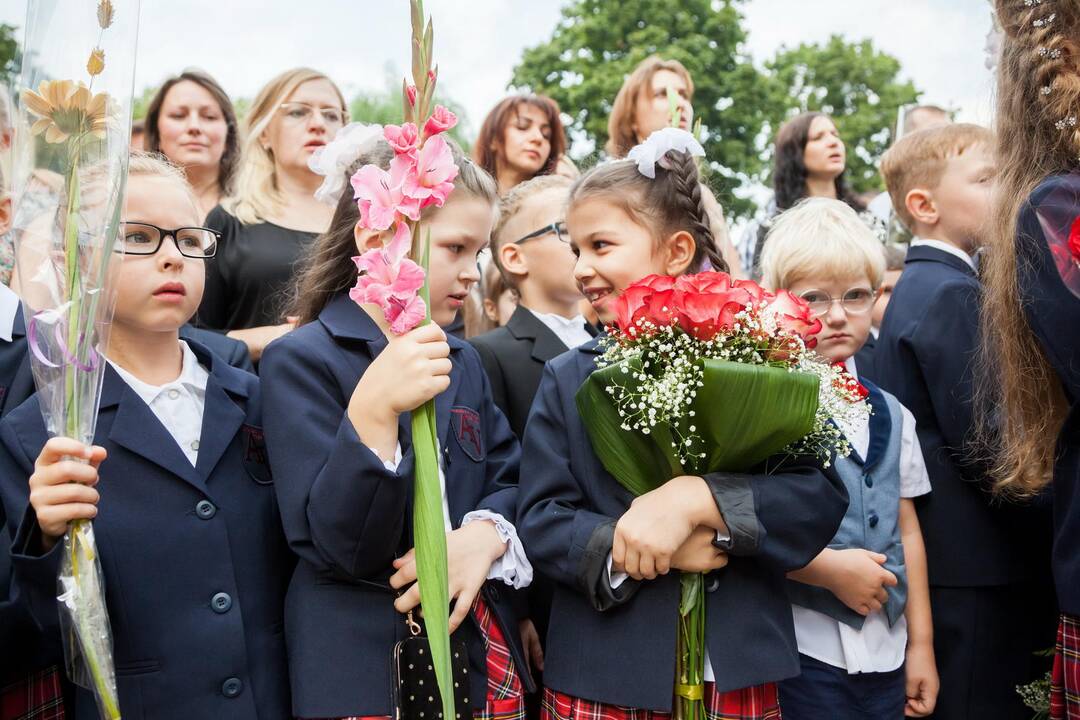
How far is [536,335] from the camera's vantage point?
394cm

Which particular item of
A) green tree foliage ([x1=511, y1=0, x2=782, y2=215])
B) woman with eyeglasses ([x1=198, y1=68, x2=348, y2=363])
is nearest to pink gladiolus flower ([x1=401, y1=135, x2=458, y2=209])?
woman with eyeglasses ([x1=198, y1=68, x2=348, y2=363])

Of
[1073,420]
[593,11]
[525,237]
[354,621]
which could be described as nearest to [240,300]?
[525,237]

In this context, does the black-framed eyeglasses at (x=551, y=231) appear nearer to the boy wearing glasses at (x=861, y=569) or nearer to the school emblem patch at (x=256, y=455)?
the boy wearing glasses at (x=861, y=569)

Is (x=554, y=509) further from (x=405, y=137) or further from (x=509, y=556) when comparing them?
(x=405, y=137)

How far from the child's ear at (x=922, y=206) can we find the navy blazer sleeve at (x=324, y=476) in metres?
2.61

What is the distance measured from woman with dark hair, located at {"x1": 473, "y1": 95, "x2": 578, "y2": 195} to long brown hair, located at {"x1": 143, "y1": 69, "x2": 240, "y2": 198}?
1234 millimetres

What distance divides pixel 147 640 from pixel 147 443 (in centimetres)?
46

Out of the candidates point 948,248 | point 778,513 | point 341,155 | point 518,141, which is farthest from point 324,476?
point 518,141

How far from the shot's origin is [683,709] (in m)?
2.61

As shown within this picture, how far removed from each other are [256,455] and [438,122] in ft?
3.88

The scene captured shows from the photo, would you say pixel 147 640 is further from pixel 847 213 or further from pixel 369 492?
pixel 847 213

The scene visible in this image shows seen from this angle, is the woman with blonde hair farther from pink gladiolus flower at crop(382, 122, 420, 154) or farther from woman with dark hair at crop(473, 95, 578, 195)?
pink gladiolus flower at crop(382, 122, 420, 154)

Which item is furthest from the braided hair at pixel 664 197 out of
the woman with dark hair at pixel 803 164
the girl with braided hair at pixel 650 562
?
the woman with dark hair at pixel 803 164

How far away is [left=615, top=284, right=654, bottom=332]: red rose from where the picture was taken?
2502mm
